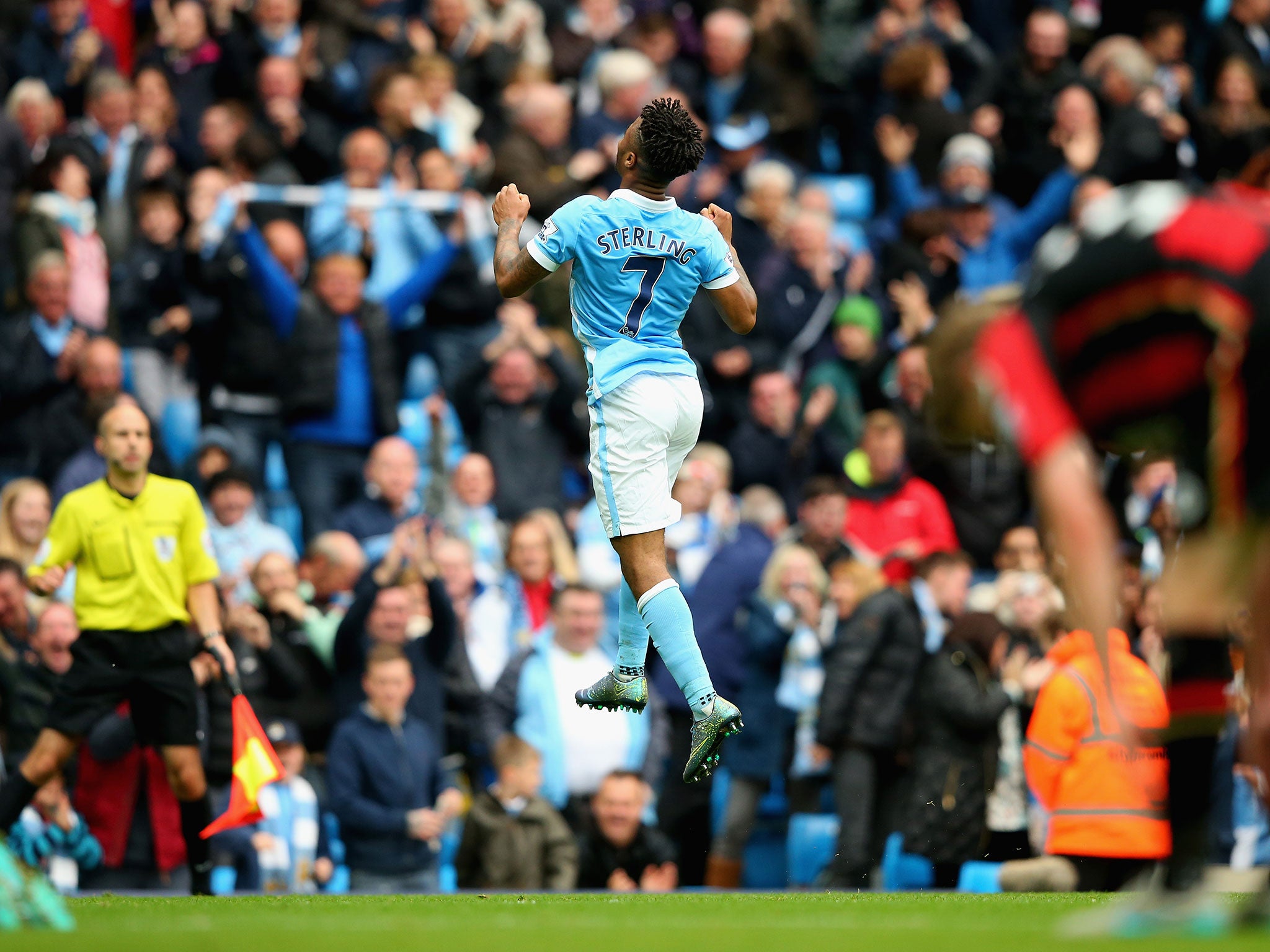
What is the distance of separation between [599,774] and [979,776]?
2.23 meters

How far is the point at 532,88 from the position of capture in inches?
594

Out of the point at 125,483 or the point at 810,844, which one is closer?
the point at 125,483

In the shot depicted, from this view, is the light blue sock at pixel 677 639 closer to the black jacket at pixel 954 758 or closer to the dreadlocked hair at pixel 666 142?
the dreadlocked hair at pixel 666 142

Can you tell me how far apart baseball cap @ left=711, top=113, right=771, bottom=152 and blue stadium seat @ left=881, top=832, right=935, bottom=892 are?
21.0ft

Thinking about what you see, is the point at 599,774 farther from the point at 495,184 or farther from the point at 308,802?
the point at 495,184

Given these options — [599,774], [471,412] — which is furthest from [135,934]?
[471,412]

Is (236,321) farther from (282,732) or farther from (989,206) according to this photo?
(989,206)

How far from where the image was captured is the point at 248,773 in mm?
9703

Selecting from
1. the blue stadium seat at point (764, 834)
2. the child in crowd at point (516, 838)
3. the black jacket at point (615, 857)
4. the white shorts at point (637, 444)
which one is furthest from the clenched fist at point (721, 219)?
the blue stadium seat at point (764, 834)

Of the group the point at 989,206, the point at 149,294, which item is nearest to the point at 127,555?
the point at 149,294

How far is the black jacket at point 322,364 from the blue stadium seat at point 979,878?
16.3 ft

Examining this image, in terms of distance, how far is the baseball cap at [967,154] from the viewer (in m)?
15.4

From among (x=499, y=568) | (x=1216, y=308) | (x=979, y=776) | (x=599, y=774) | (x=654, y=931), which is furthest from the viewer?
(x=499, y=568)

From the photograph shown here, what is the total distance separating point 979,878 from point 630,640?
291 centimetres
